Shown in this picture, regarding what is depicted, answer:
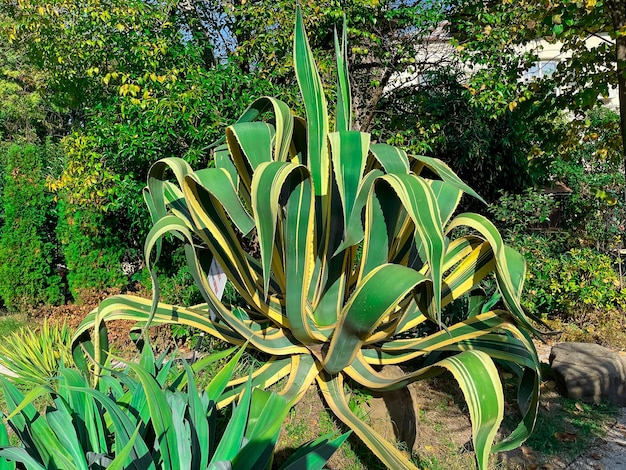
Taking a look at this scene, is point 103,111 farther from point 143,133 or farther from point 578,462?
point 578,462

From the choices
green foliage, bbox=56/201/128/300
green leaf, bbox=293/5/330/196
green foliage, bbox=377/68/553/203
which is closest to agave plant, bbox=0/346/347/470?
green leaf, bbox=293/5/330/196

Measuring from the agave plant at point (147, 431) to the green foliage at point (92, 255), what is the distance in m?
4.59

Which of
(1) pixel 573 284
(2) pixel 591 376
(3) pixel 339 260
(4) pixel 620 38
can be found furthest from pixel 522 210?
(3) pixel 339 260

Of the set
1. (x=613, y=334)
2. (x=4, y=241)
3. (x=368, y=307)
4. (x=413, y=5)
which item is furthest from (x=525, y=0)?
(x=4, y=241)

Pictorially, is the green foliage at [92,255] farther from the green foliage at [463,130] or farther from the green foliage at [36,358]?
→ the green foliage at [463,130]

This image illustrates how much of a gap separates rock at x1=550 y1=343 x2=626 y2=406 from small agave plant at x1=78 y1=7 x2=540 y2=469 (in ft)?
4.43

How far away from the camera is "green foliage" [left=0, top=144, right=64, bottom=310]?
685 cm

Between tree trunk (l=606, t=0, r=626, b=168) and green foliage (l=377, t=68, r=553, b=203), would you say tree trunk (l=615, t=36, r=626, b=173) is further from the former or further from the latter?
green foliage (l=377, t=68, r=553, b=203)

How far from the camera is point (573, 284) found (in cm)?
534

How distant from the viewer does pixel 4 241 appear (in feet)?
22.5

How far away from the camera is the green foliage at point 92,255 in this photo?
646 cm

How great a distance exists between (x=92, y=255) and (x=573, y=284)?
5.42 m

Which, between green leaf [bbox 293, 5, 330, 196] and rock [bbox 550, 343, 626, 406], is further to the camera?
rock [bbox 550, 343, 626, 406]

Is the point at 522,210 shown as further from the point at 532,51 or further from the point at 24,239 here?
the point at 24,239
